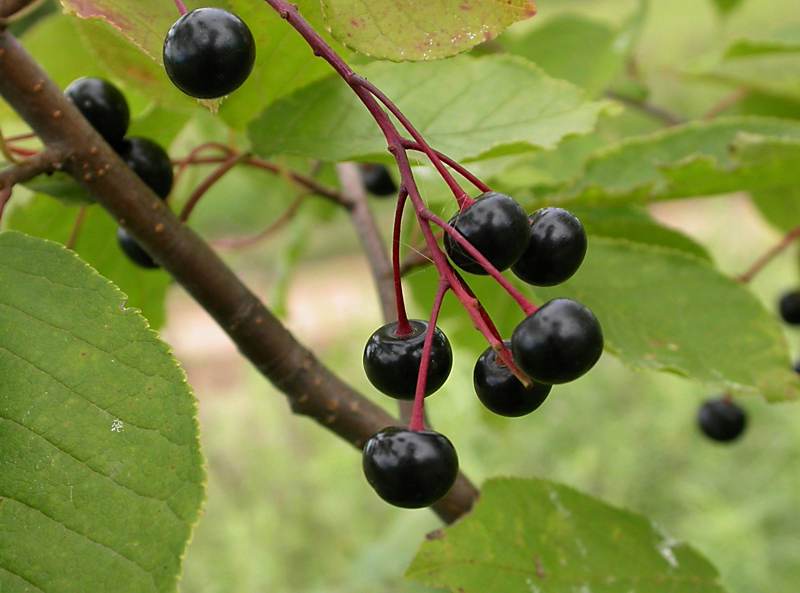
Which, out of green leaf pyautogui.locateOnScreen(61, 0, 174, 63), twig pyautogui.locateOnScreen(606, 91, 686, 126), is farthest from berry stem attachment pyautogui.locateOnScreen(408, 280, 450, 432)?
twig pyautogui.locateOnScreen(606, 91, 686, 126)

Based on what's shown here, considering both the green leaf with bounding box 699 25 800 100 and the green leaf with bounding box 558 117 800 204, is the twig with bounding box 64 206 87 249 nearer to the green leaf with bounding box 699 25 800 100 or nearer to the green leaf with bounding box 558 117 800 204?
the green leaf with bounding box 558 117 800 204

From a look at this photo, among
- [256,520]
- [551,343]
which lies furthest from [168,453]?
[256,520]

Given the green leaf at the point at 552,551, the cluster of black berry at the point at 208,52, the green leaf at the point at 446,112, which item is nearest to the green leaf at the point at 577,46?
the green leaf at the point at 446,112

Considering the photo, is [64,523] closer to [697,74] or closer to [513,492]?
[513,492]

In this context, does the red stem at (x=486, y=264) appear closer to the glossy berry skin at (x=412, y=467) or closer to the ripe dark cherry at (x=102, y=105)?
the glossy berry skin at (x=412, y=467)

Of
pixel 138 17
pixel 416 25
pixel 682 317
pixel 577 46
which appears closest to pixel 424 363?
pixel 416 25

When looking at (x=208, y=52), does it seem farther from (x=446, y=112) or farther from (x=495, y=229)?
(x=446, y=112)
